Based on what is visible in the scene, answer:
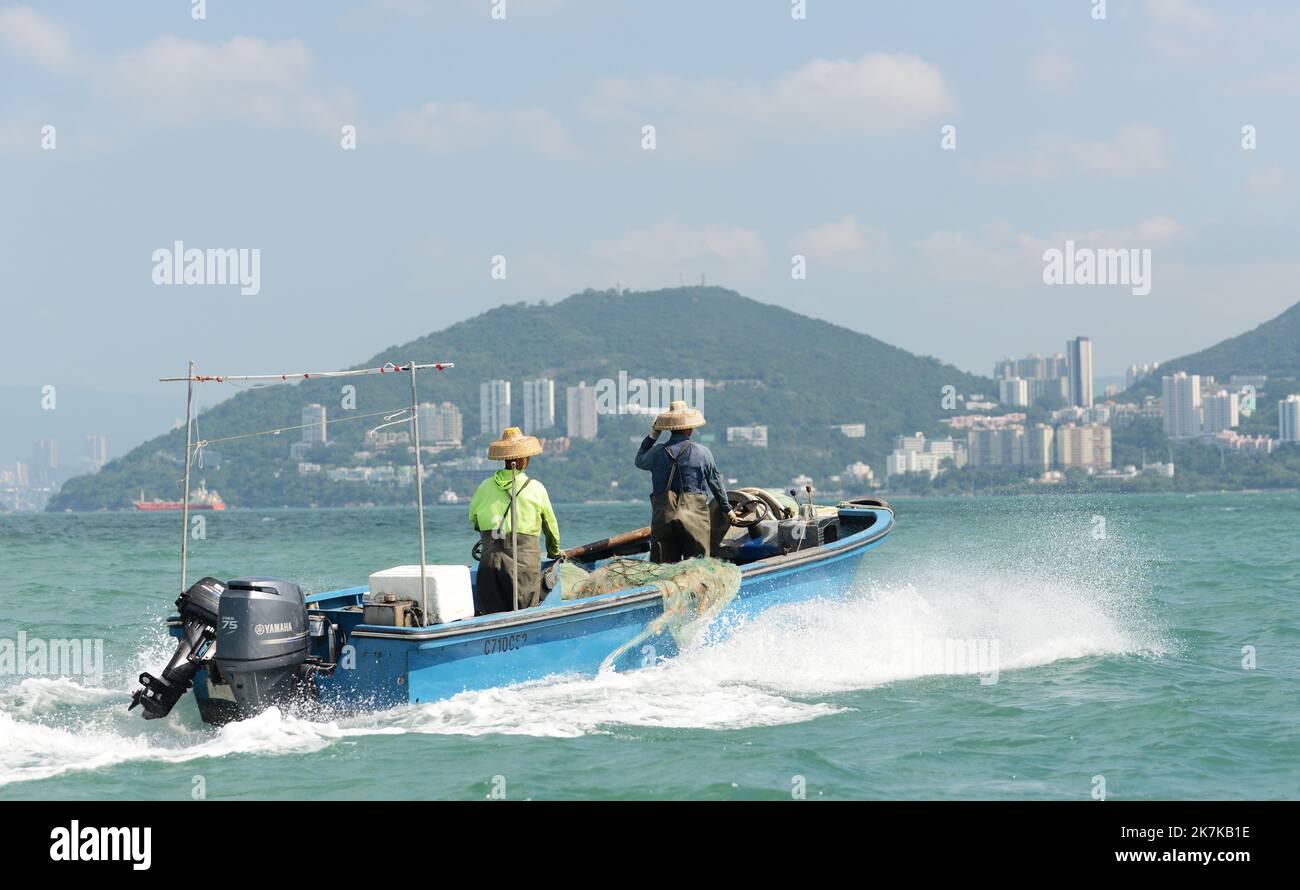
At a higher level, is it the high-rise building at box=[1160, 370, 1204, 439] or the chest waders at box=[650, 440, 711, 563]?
the high-rise building at box=[1160, 370, 1204, 439]

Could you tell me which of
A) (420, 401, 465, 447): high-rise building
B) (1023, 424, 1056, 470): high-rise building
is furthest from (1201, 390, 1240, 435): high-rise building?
(420, 401, 465, 447): high-rise building

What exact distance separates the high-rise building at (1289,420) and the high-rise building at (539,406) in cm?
6982

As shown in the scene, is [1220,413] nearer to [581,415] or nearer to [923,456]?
[923,456]

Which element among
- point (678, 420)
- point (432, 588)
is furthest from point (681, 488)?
point (432, 588)

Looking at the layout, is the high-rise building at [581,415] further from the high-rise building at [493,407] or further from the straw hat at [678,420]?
the straw hat at [678,420]

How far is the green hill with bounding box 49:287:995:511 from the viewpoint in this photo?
12744 cm

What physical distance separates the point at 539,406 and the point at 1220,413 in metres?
66.6

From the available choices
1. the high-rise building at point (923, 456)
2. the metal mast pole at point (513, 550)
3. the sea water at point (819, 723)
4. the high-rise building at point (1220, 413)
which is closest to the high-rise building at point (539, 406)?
the high-rise building at point (923, 456)

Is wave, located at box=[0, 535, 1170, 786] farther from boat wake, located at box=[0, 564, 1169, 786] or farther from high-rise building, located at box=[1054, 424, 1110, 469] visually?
high-rise building, located at box=[1054, 424, 1110, 469]

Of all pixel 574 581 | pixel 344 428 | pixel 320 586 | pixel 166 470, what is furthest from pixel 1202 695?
pixel 166 470

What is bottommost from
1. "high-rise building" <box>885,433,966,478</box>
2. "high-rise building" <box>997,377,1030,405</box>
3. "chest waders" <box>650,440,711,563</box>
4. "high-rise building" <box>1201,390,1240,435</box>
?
"high-rise building" <box>885,433,966,478</box>
